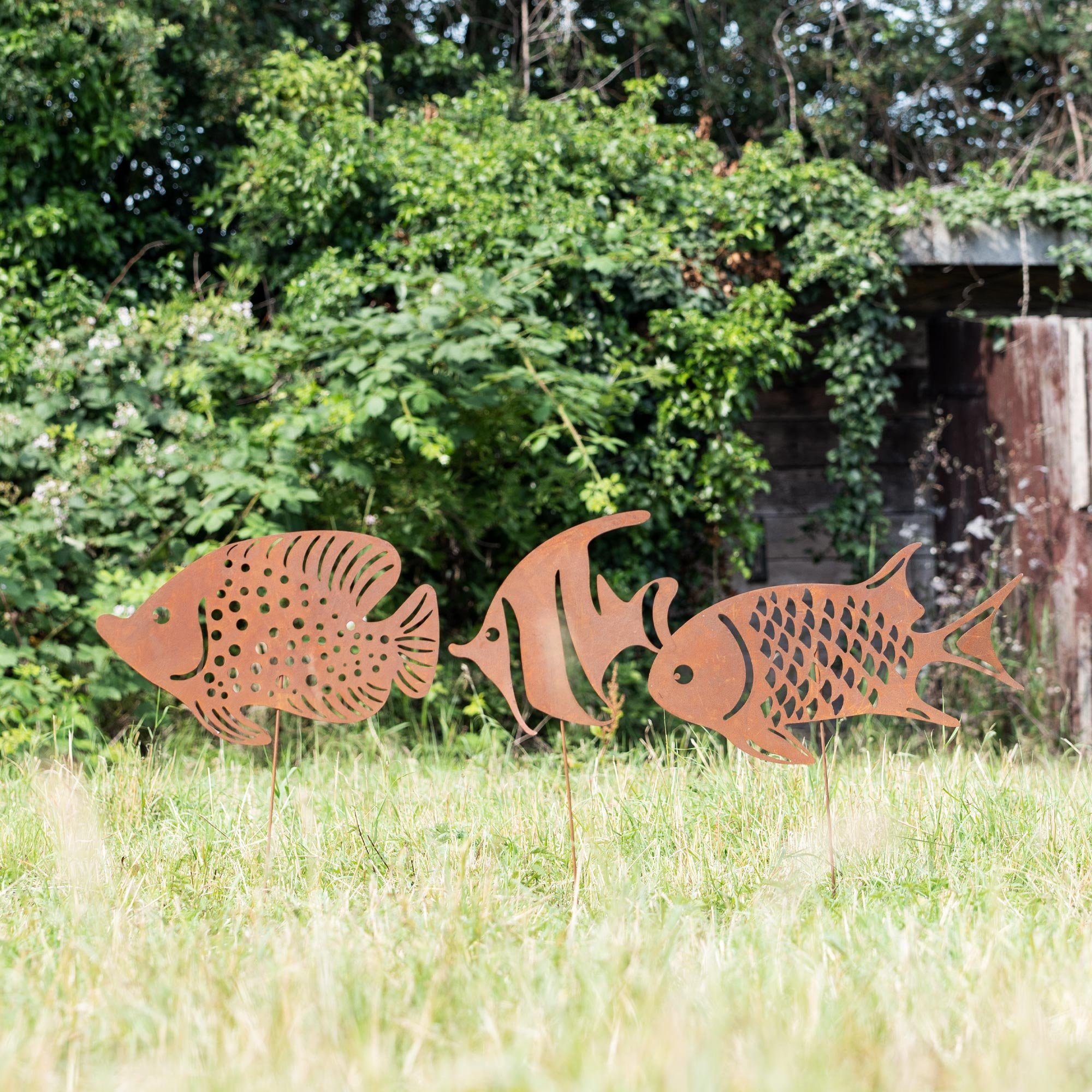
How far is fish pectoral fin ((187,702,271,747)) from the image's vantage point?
7.48ft

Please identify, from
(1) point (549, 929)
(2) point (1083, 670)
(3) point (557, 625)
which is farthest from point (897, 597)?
(2) point (1083, 670)

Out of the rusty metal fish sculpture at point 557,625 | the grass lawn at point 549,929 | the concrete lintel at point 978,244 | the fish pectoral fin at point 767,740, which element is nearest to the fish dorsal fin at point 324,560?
the rusty metal fish sculpture at point 557,625

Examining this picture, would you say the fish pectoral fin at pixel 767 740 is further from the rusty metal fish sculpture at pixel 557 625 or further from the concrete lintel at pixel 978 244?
the concrete lintel at pixel 978 244

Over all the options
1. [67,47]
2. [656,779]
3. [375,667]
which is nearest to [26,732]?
[375,667]

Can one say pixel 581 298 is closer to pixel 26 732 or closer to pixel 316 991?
pixel 26 732

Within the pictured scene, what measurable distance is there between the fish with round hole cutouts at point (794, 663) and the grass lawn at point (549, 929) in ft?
1.16

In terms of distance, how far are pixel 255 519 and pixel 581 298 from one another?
64.4 inches

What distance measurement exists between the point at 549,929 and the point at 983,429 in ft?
13.3

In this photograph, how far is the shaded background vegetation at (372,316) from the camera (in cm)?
398

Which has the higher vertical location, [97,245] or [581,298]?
[97,245]

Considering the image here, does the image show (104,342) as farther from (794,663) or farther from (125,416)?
(794,663)

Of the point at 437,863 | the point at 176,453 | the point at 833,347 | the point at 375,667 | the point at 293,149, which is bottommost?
the point at 437,863

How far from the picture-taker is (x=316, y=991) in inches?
64.2

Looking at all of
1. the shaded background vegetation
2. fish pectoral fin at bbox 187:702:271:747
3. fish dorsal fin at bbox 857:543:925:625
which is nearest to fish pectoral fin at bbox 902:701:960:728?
fish dorsal fin at bbox 857:543:925:625
